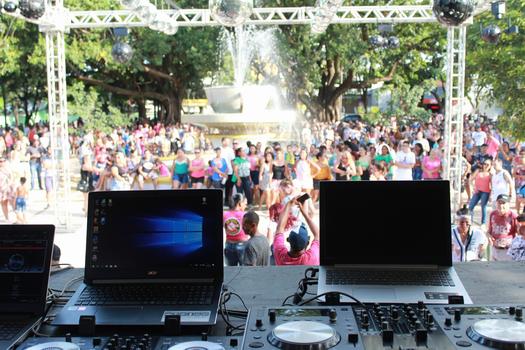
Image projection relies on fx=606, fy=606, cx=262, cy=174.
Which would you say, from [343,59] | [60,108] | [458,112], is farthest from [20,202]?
[343,59]

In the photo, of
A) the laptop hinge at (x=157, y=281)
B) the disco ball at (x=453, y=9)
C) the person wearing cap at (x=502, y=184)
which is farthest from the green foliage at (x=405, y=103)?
the laptop hinge at (x=157, y=281)

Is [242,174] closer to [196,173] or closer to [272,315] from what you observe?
[196,173]

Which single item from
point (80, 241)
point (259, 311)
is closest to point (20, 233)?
point (259, 311)

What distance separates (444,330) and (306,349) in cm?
38

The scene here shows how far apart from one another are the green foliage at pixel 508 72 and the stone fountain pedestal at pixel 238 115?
13.0 feet

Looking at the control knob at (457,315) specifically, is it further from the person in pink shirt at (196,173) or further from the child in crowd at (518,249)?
the person in pink shirt at (196,173)

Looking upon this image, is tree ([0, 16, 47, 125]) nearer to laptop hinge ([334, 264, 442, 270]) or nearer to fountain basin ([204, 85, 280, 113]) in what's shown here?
fountain basin ([204, 85, 280, 113])

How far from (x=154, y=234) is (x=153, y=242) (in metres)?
0.03

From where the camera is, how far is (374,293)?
79.9 inches

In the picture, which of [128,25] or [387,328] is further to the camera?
[128,25]

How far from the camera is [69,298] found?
2109mm

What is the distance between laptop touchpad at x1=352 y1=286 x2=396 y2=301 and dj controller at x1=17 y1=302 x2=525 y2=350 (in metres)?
0.22

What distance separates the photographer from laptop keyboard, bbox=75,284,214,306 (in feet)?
6.43

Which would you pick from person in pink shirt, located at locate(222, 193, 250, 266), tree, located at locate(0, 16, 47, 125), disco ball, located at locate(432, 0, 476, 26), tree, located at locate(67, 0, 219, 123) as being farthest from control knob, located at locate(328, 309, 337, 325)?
tree, located at locate(67, 0, 219, 123)
